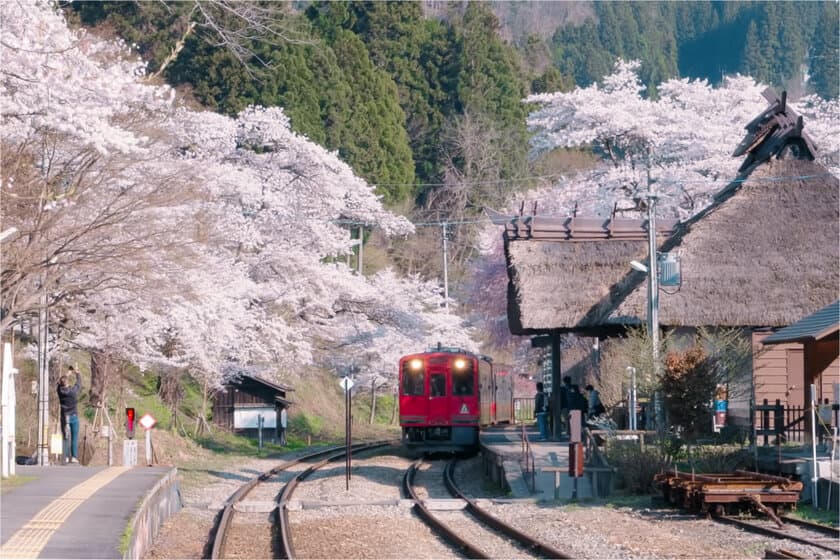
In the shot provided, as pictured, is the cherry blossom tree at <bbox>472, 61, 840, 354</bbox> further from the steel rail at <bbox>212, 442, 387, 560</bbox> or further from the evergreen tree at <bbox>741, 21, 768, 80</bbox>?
the evergreen tree at <bbox>741, 21, 768, 80</bbox>

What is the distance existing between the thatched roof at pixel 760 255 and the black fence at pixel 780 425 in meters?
2.52

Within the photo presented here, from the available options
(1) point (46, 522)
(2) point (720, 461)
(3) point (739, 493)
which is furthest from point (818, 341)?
(1) point (46, 522)

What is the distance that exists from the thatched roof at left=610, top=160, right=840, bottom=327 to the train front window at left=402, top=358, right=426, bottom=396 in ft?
16.9

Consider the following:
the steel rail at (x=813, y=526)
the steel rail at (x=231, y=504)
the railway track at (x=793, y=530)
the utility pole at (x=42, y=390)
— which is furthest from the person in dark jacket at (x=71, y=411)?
the steel rail at (x=813, y=526)

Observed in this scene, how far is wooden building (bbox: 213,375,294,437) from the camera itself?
107 feet

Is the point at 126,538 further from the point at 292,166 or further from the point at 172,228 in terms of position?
the point at 292,166

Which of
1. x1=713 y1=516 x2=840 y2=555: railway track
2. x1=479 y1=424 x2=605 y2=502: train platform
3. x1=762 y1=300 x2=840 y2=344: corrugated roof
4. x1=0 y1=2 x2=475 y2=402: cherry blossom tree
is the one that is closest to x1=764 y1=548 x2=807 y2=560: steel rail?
x1=713 y1=516 x2=840 y2=555: railway track

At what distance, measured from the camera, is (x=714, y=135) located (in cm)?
3659

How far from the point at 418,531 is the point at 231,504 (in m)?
3.83

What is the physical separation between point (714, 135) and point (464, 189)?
56.1ft

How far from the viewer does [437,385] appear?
26516 mm

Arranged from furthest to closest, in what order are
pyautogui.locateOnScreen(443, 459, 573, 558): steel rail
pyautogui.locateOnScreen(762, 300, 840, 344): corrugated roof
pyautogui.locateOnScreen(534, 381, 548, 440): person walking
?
pyautogui.locateOnScreen(534, 381, 548, 440): person walking, pyautogui.locateOnScreen(762, 300, 840, 344): corrugated roof, pyautogui.locateOnScreen(443, 459, 573, 558): steel rail

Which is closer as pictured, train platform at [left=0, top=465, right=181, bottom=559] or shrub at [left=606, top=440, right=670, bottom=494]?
train platform at [left=0, top=465, right=181, bottom=559]

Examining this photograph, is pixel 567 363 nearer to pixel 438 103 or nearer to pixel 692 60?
pixel 438 103
